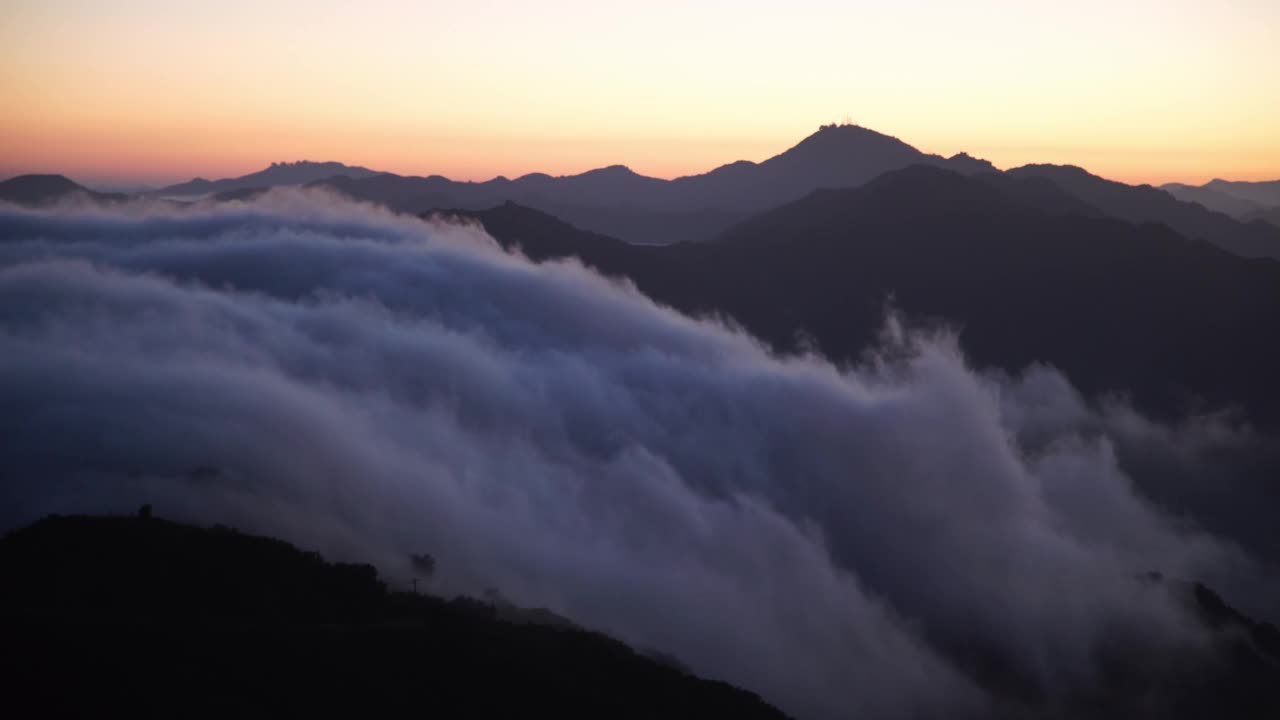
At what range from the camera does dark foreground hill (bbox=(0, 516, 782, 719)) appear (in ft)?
137

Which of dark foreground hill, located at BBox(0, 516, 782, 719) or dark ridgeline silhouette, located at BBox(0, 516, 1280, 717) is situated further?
dark ridgeline silhouette, located at BBox(0, 516, 1280, 717)

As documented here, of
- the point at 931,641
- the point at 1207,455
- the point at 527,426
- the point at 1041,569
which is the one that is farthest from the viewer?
the point at 1207,455

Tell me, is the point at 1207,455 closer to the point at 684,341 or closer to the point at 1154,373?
the point at 1154,373

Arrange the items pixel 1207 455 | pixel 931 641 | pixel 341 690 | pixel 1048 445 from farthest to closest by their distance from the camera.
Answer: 1. pixel 1048 445
2. pixel 1207 455
3. pixel 931 641
4. pixel 341 690

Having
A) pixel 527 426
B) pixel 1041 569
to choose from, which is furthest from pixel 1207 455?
pixel 527 426

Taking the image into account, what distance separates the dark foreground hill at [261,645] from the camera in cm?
4172

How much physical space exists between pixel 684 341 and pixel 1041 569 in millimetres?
81943

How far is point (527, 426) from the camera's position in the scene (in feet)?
525

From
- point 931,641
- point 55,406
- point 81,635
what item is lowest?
point 931,641

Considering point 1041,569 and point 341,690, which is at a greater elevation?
point 341,690

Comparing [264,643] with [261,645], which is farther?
[264,643]

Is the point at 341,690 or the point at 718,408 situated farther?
the point at 718,408

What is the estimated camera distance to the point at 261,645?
1822 inches

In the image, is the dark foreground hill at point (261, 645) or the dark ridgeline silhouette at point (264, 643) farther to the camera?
the dark ridgeline silhouette at point (264, 643)
